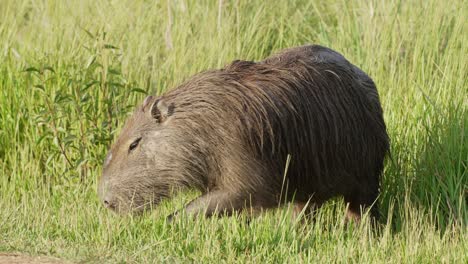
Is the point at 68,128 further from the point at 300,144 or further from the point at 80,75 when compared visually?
the point at 300,144

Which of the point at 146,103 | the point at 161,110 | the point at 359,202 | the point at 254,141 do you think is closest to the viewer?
the point at 254,141

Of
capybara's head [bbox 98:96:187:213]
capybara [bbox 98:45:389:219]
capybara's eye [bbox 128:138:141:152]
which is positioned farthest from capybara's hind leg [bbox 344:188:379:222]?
capybara's eye [bbox 128:138:141:152]

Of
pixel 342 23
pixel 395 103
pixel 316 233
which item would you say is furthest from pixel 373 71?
pixel 316 233

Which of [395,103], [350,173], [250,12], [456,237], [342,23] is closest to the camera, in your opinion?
[456,237]

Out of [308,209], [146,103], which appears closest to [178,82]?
[146,103]

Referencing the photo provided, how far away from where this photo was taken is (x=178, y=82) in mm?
7430

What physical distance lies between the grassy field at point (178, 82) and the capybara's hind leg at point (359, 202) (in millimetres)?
138

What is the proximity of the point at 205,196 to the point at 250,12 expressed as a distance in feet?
10.7

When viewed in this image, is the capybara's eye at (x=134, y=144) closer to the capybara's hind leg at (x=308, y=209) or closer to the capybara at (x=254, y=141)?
the capybara at (x=254, y=141)

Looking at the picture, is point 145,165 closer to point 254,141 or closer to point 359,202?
point 254,141

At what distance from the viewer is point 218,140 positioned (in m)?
5.40

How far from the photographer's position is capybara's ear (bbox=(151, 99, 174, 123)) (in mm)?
5547

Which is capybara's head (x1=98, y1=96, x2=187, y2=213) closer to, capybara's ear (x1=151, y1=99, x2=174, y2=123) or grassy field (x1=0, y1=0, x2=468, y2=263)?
capybara's ear (x1=151, y1=99, x2=174, y2=123)

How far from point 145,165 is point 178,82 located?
1.93 metres
